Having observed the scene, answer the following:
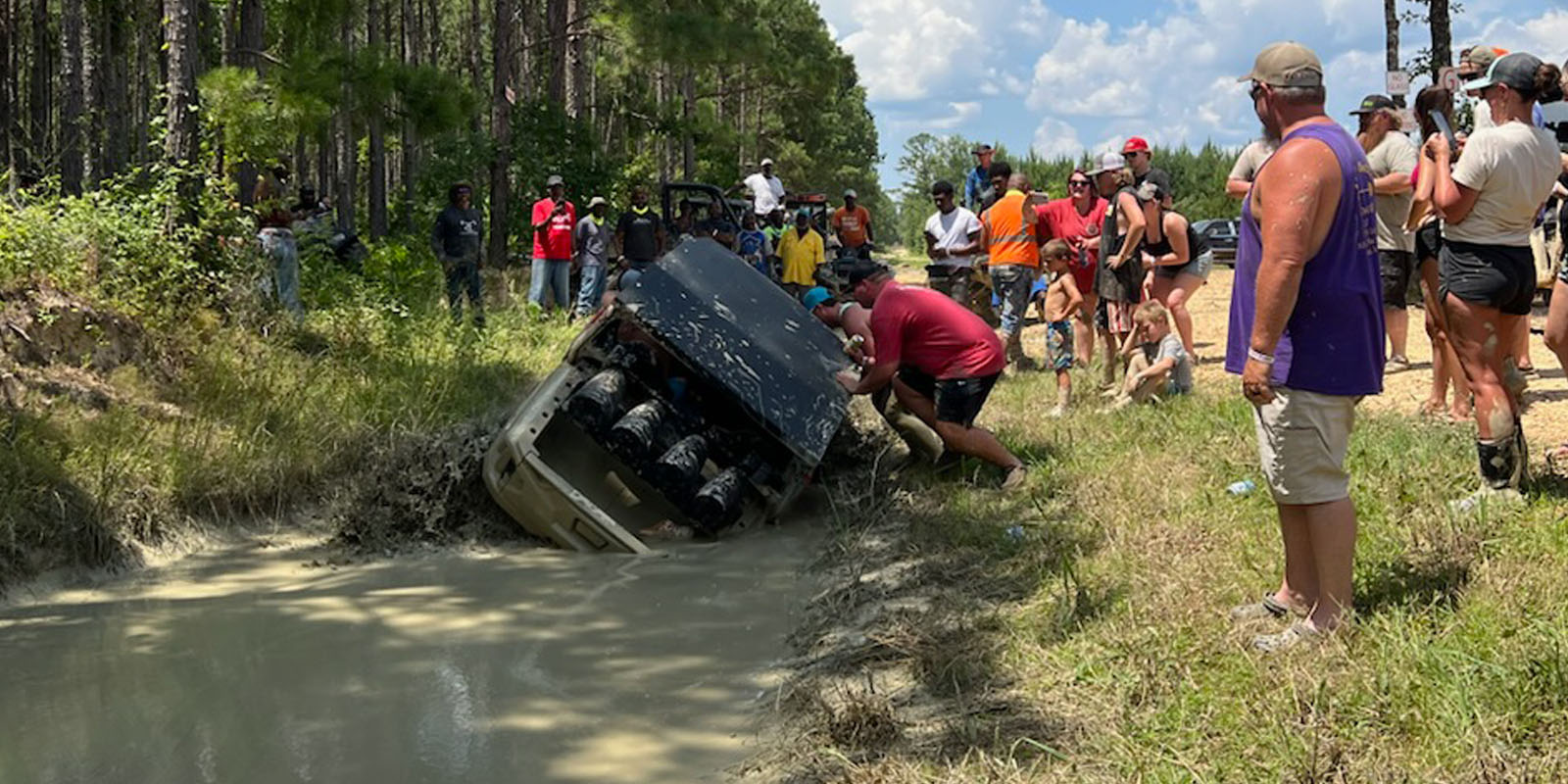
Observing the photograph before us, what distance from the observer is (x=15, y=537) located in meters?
5.88

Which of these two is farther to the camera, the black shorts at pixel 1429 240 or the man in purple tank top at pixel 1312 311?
the black shorts at pixel 1429 240

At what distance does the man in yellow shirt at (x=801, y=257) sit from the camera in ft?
47.4

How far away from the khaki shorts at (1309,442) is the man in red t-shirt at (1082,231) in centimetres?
571

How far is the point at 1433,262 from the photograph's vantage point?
272 inches

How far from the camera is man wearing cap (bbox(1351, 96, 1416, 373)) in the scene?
7.48 m

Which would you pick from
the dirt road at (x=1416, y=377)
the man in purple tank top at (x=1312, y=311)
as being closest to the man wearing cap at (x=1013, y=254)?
the dirt road at (x=1416, y=377)

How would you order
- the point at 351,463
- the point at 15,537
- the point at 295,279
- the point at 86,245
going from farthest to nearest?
the point at 295,279 → the point at 86,245 → the point at 351,463 → the point at 15,537

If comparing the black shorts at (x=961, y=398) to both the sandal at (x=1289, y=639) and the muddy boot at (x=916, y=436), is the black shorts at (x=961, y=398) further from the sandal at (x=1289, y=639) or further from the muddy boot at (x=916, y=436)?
the sandal at (x=1289, y=639)

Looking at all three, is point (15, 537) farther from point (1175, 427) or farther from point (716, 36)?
point (716, 36)

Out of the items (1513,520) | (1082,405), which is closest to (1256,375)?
(1513,520)

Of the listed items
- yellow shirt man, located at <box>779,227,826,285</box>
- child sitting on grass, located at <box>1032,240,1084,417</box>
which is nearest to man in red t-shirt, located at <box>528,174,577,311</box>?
yellow shirt man, located at <box>779,227,826,285</box>

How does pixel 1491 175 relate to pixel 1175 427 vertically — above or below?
above

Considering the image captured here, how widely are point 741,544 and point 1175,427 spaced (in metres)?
2.66

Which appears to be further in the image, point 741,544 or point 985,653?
point 741,544
